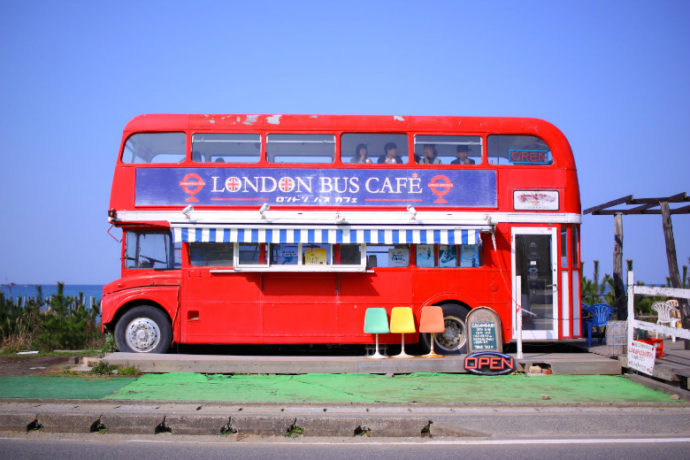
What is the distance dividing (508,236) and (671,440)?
5.28 metres

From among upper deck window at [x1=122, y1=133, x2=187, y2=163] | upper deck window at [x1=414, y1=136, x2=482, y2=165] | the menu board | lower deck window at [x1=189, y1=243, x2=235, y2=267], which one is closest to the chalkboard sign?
the menu board

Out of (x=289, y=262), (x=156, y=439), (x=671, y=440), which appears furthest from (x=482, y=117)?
(x=156, y=439)

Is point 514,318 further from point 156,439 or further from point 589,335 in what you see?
point 156,439

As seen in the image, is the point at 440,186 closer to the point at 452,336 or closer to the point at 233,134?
the point at 452,336

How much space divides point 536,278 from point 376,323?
3.17 metres

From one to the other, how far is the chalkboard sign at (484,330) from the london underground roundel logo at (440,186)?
2135 mm

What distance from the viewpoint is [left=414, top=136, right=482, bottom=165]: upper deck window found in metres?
11.1

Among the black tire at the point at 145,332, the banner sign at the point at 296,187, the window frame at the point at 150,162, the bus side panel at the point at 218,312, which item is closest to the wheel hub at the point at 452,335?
the banner sign at the point at 296,187

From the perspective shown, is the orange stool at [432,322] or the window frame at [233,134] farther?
the window frame at [233,134]

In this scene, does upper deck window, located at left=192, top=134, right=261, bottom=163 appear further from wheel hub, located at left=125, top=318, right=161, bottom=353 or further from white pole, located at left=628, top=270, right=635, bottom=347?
white pole, located at left=628, top=270, right=635, bottom=347

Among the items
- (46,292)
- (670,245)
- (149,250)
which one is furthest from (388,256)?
(46,292)

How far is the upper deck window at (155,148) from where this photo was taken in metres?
11.1

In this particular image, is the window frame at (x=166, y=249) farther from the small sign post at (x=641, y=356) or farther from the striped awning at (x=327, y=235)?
the small sign post at (x=641, y=356)

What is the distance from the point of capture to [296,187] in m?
11.0
